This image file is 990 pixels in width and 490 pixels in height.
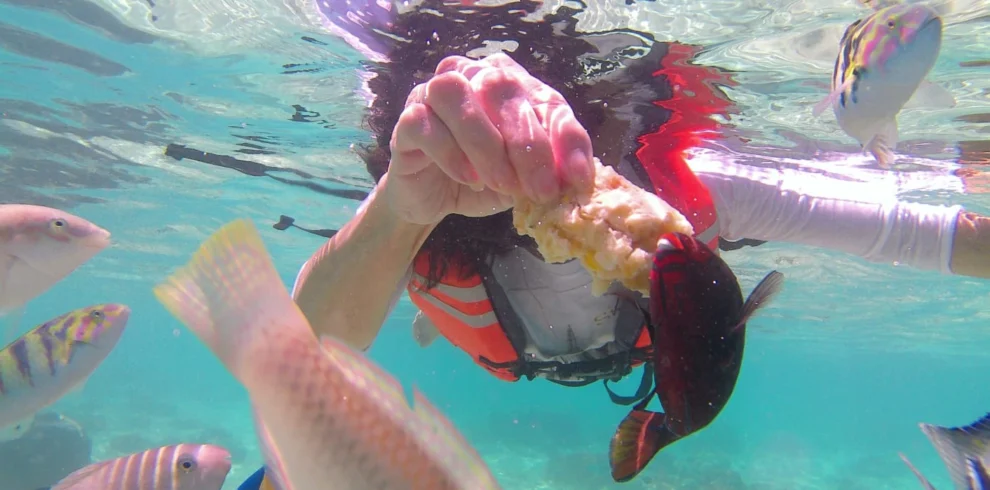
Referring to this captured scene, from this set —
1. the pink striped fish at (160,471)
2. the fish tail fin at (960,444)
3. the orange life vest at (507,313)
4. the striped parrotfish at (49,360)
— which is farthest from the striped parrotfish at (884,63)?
the striped parrotfish at (49,360)

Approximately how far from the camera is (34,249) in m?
3.59

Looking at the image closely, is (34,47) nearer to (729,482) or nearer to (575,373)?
(575,373)

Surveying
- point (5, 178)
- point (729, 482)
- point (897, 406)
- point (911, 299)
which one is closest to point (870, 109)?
point (729, 482)

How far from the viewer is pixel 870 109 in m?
2.78

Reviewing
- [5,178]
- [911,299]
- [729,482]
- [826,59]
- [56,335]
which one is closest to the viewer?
[56,335]

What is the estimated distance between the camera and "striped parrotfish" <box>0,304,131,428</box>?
398 cm

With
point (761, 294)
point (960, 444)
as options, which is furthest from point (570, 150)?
point (960, 444)

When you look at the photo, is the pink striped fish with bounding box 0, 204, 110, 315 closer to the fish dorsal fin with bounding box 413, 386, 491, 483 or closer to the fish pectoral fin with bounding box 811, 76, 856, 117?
the fish dorsal fin with bounding box 413, 386, 491, 483

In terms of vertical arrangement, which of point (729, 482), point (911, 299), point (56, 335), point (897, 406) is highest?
point (56, 335)

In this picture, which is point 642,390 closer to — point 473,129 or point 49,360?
point 473,129

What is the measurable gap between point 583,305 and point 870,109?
2.25 m

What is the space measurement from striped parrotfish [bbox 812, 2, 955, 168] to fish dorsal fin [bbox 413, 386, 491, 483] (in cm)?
244

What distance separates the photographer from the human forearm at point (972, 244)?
382cm

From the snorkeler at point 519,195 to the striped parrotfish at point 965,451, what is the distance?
3.42 feet
